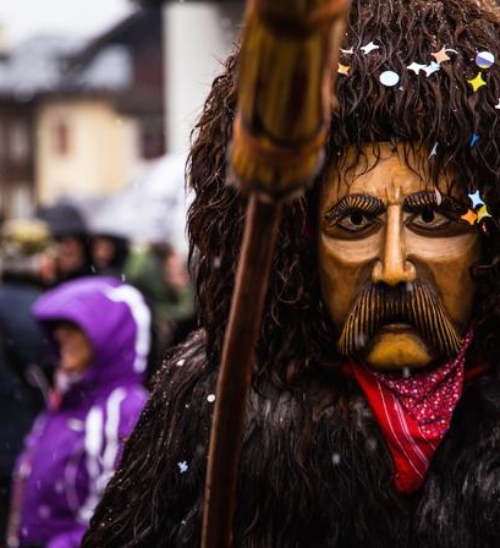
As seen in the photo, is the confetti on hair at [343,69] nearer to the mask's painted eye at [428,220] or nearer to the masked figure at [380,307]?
the masked figure at [380,307]

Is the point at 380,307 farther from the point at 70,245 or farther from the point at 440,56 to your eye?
the point at 70,245

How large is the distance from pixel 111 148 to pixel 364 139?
6164 centimetres

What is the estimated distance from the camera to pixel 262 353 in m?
2.87

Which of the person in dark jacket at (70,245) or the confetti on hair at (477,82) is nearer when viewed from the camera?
the confetti on hair at (477,82)

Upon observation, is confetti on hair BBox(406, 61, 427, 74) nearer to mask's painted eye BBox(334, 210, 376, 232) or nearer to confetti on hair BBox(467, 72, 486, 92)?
confetti on hair BBox(467, 72, 486, 92)

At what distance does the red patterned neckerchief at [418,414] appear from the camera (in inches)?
108

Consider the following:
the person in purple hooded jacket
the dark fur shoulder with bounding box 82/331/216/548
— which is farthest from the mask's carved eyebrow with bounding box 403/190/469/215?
the person in purple hooded jacket

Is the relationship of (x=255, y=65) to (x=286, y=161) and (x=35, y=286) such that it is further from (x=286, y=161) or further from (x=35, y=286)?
(x=35, y=286)

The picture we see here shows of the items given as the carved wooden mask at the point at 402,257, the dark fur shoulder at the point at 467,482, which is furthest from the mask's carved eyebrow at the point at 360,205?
the dark fur shoulder at the point at 467,482

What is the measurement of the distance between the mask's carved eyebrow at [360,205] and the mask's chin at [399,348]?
0.69ft

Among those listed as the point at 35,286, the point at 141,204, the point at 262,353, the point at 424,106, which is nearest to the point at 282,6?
the point at 424,106

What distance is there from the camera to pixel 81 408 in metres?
4.84

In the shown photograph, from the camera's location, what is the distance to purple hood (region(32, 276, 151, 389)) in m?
4.91

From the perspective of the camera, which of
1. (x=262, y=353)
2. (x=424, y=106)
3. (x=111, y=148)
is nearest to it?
(x=424, y=106)
